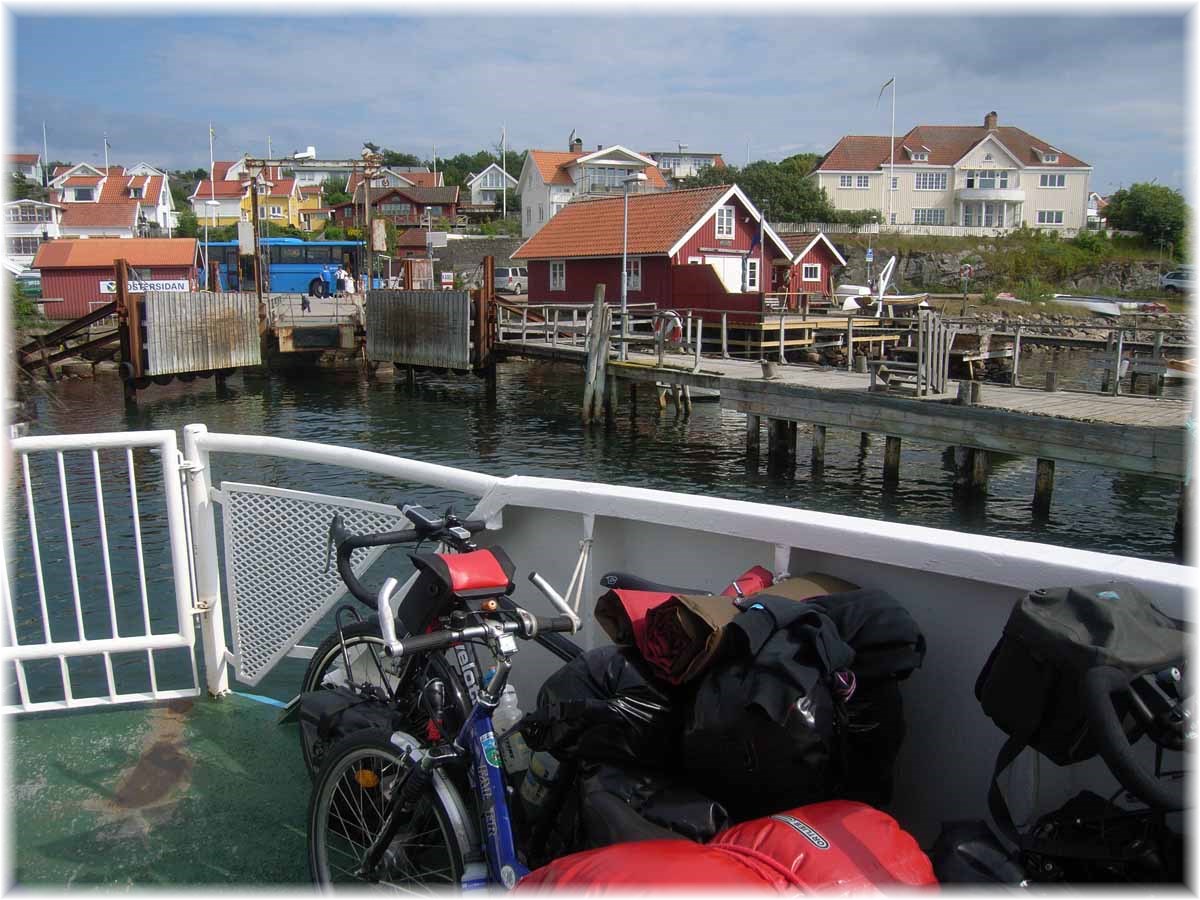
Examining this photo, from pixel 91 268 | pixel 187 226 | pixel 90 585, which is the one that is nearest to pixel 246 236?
pixel 91 268

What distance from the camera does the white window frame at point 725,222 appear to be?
3438 centimetres

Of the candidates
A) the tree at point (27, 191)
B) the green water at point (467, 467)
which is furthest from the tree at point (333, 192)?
the green water at point (467, 467)

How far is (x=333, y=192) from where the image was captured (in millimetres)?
114562

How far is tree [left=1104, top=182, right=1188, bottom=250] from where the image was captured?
68938 millimetres

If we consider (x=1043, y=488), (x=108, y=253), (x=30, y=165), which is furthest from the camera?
(x=30, y=165)

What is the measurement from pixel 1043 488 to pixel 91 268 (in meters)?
46.3

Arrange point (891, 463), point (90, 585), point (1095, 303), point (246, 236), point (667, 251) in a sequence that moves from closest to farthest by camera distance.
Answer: point (90, 585) < point (891, 463) < point (667, 251) < point (246, 236) < point (1095, 303)

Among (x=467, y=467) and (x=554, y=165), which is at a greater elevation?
(x=554, y=165)

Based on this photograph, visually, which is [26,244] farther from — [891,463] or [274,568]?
[274,568]

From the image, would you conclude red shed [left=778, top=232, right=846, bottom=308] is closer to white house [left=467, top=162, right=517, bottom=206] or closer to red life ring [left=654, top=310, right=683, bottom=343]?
red life ring [left=654, top=310, right=683, bottom=343]

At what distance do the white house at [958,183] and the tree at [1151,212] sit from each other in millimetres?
2974

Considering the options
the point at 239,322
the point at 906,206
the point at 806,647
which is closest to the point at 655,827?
the point at 806,647

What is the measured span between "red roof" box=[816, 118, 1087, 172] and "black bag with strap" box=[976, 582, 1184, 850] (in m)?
77.2

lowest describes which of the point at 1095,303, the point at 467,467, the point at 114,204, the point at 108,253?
the point at 467,467
